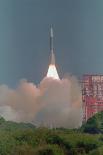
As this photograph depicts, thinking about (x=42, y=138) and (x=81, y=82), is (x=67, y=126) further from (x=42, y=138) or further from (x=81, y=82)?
(x=42, y=138)

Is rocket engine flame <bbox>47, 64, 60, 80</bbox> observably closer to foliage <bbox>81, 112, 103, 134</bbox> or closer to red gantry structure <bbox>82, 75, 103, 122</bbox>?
red gantry structure <bbox>82, 75, 103, 122</bbox>

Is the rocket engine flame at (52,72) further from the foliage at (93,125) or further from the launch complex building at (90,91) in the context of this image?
the foliage at (93,125)

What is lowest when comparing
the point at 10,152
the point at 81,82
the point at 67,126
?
the point at 10,152

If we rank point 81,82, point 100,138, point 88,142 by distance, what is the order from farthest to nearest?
1. point 81,82
2. point 100,138
3. point 88,142

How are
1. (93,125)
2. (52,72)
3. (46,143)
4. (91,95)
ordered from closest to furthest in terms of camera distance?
(46,143), (93,125), (91,95), (52,72)

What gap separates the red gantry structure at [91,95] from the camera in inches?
525

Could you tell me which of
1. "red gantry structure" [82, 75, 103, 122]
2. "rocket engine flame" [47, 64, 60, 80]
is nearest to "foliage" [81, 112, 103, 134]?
"red gantry structure" [82, 75, 103, 122]

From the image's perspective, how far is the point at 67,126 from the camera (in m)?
13.4

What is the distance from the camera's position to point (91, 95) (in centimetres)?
1341

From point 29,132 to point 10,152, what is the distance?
183cm

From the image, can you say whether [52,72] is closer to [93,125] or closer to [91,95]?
[91,95]

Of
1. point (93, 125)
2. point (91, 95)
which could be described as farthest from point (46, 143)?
point (91, 95)

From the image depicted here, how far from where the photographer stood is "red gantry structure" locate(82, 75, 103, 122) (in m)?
13.3

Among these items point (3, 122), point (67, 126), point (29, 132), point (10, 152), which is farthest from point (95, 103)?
point (10, 152)
